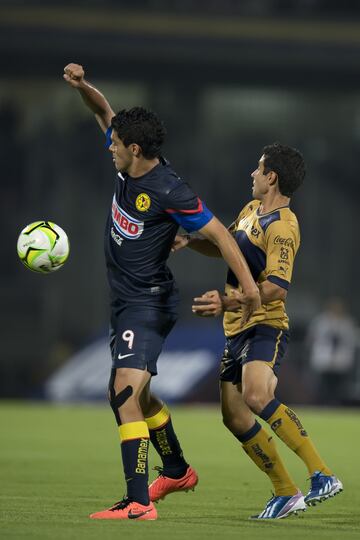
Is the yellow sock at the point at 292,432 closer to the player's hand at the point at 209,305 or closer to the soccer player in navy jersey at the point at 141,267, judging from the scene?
the soccer player in navy jersey at the point at 141,267

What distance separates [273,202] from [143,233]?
89 cm

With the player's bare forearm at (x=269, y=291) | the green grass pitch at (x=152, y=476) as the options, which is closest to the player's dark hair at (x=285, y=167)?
the player's bare forearm at (x=269, y=291)

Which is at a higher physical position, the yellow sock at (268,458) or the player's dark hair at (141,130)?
the player's dark hair at (141,130)

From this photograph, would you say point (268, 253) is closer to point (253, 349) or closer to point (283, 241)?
point (283, 241)

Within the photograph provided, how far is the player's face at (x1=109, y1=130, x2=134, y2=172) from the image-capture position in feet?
23.2

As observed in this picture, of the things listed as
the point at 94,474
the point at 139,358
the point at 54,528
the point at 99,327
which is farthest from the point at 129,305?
the point at 99,327

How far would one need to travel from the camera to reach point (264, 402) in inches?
282

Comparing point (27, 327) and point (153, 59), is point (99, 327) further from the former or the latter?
point (153, 59)

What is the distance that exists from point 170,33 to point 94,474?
16273 millimetres

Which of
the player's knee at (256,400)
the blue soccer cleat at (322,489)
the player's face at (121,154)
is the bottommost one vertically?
the blue soccer cleat at (322,489)

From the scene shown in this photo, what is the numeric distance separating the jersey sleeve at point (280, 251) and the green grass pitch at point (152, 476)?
1322 millimetres

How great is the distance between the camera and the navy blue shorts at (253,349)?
24.0 feet

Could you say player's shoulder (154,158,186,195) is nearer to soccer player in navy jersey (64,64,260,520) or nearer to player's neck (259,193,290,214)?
soccer player in navy jersey (64,64,260,520)

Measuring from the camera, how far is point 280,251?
23.7ft
